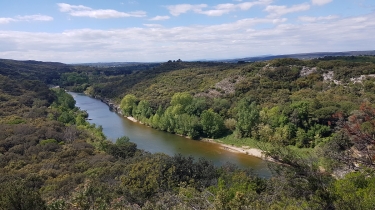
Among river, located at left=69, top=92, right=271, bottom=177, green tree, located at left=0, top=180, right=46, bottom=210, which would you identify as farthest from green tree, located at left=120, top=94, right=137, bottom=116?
green tree, located at left=0, top=180, right=46, bottom=210

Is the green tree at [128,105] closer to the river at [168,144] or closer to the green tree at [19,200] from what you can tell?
the river at [168,144]

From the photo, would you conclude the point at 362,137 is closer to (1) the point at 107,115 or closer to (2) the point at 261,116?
(2) the point at 261,116

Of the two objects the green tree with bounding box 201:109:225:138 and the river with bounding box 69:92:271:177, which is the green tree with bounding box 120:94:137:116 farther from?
the green tree with bounding box 201:109:225:138

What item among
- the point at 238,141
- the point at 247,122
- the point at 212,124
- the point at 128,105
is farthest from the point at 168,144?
the point at 128,105

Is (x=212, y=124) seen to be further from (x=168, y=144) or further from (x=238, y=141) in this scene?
(x=168, y=144)

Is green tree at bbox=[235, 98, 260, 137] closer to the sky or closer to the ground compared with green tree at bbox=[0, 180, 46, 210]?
closer to the ground
